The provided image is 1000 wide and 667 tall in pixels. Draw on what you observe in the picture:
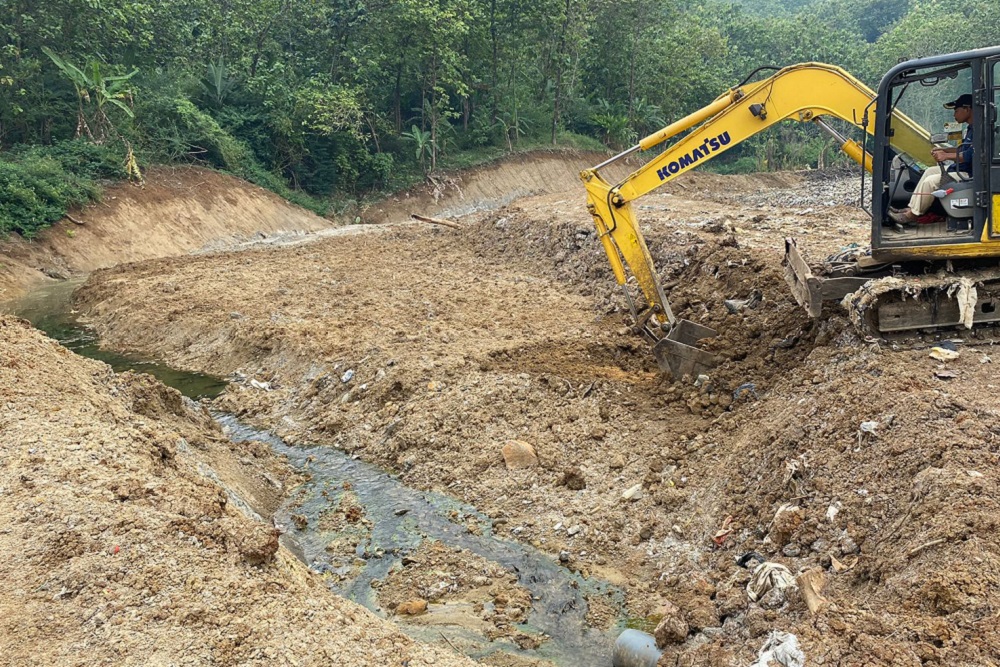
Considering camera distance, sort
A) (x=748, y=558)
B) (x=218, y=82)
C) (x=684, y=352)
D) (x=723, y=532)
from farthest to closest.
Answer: (x=218, y=82)
(x=684, y=352)
(x=723, y=532)
(x=748, y=558)

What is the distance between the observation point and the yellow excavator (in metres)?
7.29

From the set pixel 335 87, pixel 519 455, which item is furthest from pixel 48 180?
pixel 519 455

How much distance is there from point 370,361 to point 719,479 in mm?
5797

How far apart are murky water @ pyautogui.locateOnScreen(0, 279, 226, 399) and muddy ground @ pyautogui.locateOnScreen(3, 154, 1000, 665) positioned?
1.40ft

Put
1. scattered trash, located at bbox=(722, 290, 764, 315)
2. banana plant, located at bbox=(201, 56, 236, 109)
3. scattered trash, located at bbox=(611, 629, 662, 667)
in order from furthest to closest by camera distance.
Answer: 1. banana plant, located at bbox=(201, 56, 236, 109)
2. scattered trash, located at bbox=(722, 290, 764, 315)
3. scattered trash, located at bbox=(611, 629, 662, 667)

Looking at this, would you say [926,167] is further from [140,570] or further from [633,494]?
[140,570]

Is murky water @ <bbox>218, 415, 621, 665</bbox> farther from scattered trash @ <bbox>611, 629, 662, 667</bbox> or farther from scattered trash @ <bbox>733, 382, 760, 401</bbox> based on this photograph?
scattered trash @ <bbox>733, 382, 760, 401</bbox>

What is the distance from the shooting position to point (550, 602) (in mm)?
6633

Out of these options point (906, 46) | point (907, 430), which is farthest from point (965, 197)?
point (906, 46)

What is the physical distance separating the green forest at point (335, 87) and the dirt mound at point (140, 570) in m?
19.0

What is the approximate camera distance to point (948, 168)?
759 centimetres

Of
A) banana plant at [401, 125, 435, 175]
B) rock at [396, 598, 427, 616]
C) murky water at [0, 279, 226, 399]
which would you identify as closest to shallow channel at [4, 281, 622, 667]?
rock at [396, 598, 427, 616]

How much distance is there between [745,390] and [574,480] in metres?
2.22

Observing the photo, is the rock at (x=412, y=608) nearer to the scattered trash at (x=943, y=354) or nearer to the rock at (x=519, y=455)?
the rock at (x=519, y=455)
